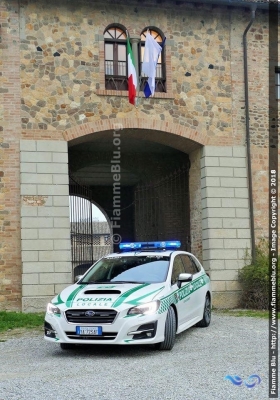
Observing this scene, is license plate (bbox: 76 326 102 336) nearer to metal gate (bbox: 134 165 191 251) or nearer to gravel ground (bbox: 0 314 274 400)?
gravel ground (bbox: 0 314 274 400)

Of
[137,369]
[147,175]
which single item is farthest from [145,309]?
[147,175]

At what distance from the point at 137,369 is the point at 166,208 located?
12483mm

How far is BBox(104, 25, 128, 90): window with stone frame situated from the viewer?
1597 centimetres

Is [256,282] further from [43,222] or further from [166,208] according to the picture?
[43,222]

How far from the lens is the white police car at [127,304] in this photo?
861cm

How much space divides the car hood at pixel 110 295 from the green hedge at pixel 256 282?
648 centimetres

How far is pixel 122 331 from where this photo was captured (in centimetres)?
855

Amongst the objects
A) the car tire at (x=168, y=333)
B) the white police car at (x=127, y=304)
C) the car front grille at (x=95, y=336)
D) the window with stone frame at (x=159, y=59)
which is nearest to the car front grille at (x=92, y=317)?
the white police car at (x=127, y=304)

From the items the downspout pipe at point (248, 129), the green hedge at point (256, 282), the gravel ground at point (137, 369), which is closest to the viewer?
A: the gravel ground at point (137, 369)

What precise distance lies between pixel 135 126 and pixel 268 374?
9.47 meters

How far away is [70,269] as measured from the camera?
14.9m

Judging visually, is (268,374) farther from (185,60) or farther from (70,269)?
(185,60)

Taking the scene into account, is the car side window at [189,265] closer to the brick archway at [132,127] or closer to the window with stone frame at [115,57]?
the brick archway at [132,127]

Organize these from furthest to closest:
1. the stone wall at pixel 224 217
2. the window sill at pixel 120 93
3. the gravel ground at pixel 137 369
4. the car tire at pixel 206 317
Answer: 1. the stone wall at pixel 224 217
2. the window sill at pixel 120 93
3. the car tire at pixel 206 317
4. the gravel ground at pixel 137 369
